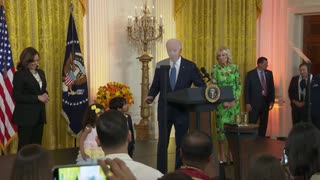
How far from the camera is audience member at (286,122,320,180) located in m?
2.34

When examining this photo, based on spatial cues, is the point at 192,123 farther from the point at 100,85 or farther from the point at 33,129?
the point at 100,85

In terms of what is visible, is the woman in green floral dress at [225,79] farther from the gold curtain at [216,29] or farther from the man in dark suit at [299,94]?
the gold curtain at [216,29]

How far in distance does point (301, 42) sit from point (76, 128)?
466 cm

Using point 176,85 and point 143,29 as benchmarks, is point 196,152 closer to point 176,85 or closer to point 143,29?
point 176,85

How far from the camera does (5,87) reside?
659cm

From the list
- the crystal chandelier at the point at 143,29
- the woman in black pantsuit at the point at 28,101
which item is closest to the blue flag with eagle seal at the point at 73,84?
the crystal chandelier at the point at 143,29

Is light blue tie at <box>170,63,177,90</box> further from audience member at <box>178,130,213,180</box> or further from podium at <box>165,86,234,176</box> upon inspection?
audience member at <box>178,130,213,180</box>

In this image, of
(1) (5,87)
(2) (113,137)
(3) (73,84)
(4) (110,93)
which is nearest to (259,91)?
(4) (110,93)

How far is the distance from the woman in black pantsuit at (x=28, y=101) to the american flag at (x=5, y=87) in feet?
3.67

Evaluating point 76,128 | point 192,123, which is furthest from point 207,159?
point 76,128

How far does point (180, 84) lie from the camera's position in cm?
507

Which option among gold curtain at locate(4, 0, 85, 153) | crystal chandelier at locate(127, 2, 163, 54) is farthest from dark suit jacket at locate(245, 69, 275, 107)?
gold curtain at locate(4, 0, 85, 153)

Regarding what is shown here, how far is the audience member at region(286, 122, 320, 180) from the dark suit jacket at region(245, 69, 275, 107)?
19.3 feet

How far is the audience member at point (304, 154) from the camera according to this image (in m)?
2.34
